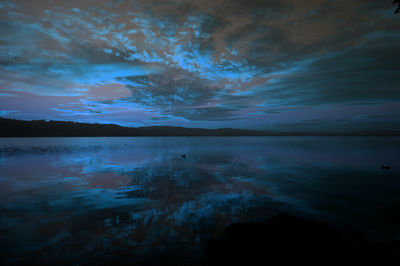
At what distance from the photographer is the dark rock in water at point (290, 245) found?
7363mm

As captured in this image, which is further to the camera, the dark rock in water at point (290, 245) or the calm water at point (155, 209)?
the calm water at point (155, 209)

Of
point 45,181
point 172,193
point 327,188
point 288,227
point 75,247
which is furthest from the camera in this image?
point 45,181

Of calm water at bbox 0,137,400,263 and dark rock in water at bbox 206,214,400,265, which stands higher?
dark rock in water at bbox 206,214,400,265

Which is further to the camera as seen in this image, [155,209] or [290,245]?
[155,209]

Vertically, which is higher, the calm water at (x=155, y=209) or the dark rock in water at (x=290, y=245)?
the dark rock in water at (x=290, y=245)

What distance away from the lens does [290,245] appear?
8039 millimetres

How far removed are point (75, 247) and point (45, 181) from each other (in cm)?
1718

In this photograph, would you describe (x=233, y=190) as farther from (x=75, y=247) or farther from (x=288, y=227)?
(x=75, y=247)

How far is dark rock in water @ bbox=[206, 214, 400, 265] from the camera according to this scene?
24.2 feet

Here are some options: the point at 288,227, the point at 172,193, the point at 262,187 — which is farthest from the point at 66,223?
the point at 262,187

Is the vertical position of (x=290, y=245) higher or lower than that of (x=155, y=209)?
higher

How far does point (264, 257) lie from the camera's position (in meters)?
7.30

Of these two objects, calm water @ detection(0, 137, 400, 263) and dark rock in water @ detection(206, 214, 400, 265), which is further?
calm water @ detection(0, 137, 400, 263)

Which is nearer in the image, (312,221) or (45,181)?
(312,221)
